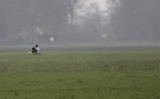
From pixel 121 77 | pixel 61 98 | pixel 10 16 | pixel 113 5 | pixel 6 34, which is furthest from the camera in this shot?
pixel 113 5

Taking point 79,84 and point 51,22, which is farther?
point 51,22

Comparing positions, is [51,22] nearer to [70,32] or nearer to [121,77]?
[70,32]

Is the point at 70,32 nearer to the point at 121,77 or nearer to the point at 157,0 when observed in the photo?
the point at 157,0

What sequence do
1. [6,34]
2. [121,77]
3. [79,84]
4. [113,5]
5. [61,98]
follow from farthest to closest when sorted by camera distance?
[113,5] < [6,34] < [121,77] < [79,84] < [61,98]

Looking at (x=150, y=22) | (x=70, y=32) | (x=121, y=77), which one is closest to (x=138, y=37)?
(x=150, y=22)

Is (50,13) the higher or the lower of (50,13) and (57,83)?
the higher

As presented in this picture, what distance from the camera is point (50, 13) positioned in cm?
14212

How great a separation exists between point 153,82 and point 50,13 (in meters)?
120

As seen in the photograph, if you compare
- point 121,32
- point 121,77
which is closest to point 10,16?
point 121,32

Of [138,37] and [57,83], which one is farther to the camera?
[138,37]

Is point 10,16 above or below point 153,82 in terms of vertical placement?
above

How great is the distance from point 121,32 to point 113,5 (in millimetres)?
16657

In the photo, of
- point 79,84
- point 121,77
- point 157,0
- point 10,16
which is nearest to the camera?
point 79,84

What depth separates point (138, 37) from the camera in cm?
14425
